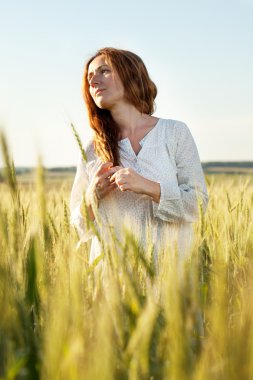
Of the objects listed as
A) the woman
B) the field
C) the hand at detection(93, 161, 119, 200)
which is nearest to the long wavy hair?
the woman

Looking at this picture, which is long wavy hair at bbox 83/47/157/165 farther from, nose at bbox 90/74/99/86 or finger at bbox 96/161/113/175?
finger at bbox 96/161/113/175

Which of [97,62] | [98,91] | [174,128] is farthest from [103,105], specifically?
[174,128]

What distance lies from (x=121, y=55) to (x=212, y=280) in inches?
49.9

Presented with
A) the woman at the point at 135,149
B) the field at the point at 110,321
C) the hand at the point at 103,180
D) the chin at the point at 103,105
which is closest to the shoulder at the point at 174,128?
the woman at the point at 135,149

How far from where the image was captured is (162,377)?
0.71 m

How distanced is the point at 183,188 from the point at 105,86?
447 mm

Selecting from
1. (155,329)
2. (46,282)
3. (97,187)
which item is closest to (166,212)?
(97,187)

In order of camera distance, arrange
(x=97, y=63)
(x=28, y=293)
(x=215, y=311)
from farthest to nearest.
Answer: (x=97, y=63) → (x=28, y=293) → (x=215, y=311)

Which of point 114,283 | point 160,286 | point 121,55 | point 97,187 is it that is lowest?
point 97,187

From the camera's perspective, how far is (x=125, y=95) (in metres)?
2.07

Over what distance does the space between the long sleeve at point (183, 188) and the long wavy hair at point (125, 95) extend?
0.59ft

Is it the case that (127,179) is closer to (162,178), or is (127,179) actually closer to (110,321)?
(162,178)

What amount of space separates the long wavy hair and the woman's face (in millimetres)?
24

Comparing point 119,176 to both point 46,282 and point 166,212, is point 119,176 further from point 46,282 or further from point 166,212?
point 46,282
